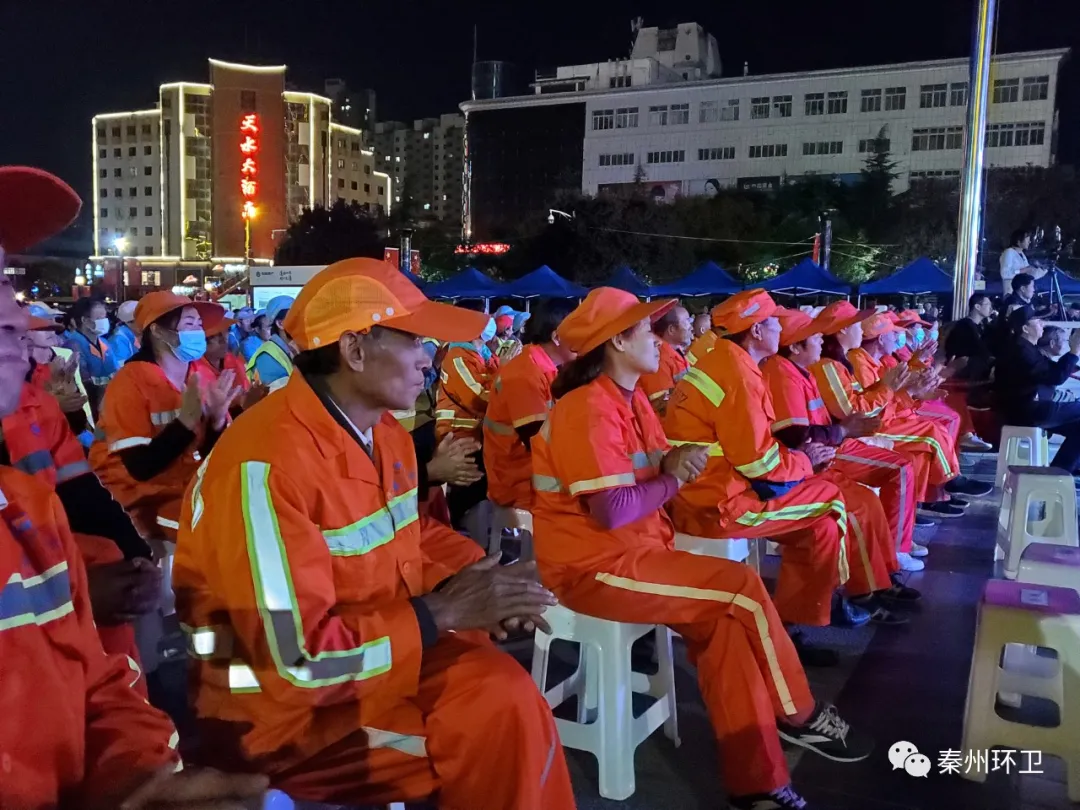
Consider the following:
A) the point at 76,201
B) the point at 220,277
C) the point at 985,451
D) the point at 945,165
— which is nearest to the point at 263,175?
the point at 220,277

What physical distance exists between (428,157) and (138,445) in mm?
117649

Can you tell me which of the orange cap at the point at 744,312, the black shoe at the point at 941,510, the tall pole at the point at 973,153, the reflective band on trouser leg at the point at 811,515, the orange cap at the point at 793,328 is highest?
the tall pole at the point at 973,153

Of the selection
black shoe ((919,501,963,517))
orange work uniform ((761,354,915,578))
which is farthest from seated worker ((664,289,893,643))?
black shoe ((919,501,963,517))

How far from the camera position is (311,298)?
219 cm

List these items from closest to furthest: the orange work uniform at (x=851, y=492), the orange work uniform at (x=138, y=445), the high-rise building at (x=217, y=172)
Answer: the orange work uniform at (x=138, y=445)
the orange work uniform at (x=851, y=492)
the high-rise building at (x=217, y=172)

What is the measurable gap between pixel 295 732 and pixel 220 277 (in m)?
73.6

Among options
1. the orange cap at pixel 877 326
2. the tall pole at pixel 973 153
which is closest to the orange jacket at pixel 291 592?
the orange cap at pixel 877 326

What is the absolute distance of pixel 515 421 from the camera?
505 cm

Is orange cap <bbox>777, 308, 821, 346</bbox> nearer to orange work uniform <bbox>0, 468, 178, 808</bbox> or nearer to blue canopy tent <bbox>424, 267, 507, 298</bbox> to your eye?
orange work uniform <bbox>0, 468, 178, 808</bbox>

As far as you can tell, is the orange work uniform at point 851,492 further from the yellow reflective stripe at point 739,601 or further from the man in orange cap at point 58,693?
the man in orange cap at point 58,693

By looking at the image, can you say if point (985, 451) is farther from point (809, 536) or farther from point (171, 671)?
point (171, 671)

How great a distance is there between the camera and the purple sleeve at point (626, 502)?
116 inches

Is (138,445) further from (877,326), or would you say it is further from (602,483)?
(877,326)

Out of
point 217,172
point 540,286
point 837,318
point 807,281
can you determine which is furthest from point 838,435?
point 217,172
